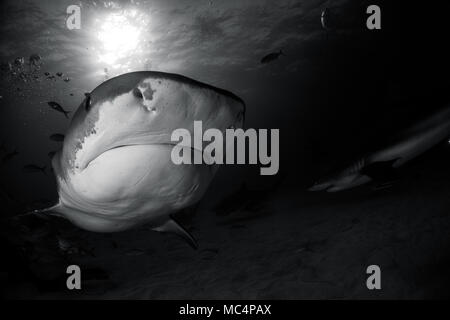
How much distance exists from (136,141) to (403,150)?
4.10m

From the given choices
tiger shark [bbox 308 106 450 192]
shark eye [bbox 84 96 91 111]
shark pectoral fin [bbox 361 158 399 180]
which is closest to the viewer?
shark eye [bbox 84 96 91 111]

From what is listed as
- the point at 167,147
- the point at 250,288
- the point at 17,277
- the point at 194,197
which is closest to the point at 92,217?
the point at 194,197

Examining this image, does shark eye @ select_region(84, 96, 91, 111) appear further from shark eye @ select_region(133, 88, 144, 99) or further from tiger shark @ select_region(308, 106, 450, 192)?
tiger shark @ select_region(308, 106, 450, 192)

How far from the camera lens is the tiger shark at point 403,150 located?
12.2 feet

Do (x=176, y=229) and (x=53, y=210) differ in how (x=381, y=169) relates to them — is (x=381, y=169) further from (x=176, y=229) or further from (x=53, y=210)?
(x=53, y=210)

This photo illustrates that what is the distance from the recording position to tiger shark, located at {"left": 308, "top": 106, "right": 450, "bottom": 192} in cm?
372

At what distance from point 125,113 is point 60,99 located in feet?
97.2

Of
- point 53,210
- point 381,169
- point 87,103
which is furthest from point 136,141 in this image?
point 381,169

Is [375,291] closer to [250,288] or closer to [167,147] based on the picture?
[250,288]

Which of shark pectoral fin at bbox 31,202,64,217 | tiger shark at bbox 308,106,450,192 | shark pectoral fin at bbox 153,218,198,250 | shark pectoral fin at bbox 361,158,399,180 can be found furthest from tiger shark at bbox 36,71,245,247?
tiger shark at bbox 308,106,450,192

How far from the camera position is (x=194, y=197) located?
268 cm

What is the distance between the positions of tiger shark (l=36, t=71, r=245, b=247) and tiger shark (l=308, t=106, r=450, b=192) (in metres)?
3.02

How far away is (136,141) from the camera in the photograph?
171 cm

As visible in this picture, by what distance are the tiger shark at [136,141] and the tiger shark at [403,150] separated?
9.90ft
